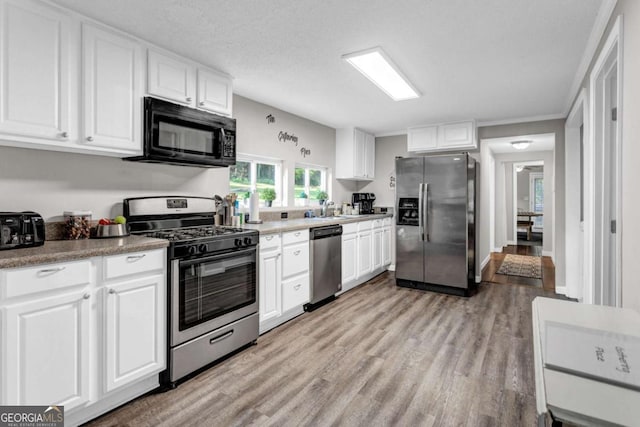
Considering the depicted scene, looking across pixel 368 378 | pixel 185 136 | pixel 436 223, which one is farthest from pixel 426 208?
pixel 185 136

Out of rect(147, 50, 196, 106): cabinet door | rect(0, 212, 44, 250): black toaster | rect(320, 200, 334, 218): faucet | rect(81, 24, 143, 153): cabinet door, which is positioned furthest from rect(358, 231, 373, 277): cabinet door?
rect(0, 212, 44, 250): black toaster

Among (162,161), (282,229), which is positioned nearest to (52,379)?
(162,161)

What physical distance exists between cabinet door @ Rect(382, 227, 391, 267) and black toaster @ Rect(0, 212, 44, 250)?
4353mm

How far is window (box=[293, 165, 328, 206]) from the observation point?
4852 mm

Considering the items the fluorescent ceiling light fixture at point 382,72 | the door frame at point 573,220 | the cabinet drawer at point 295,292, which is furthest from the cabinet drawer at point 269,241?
the door frame at point 573,220

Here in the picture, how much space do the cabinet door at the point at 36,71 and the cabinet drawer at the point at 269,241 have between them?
1.56 meters

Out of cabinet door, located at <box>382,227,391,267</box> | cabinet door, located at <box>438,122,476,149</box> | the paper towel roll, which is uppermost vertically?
cabinet door, located at <box>438,122,476,149</box>

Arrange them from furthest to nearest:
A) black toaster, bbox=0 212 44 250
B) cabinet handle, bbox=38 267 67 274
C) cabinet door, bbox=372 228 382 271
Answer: cabinet door, bbox=372 228 382 271 → black toaster, bbox=0 212 44 250 → cabinet handle, bbox=38 267 67 274

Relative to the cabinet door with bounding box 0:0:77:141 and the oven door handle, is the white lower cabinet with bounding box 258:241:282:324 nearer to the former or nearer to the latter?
the oven door handle

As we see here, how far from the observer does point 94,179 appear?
2.46m

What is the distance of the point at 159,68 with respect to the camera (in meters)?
2.52

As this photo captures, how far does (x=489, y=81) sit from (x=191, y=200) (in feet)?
10.2

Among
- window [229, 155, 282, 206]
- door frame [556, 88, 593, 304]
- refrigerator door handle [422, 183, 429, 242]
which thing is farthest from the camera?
refrigerator door handle [422, 183, 429, 242]

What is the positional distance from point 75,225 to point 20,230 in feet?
1.25
